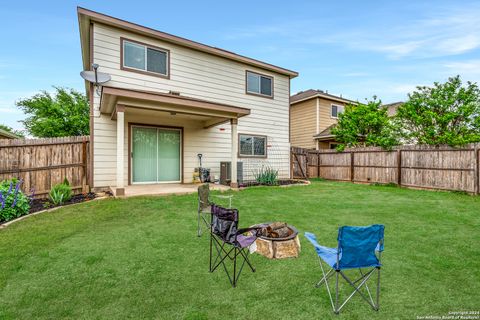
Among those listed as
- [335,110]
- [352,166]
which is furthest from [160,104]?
[335,110]

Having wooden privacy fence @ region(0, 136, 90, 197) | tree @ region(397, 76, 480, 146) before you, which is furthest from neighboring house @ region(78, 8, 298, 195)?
tree @ region(397, 76, 480, 146)

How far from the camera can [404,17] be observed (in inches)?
364

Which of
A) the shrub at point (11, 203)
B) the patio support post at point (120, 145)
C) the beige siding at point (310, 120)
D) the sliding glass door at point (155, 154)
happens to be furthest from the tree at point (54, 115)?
→ the shrub at point (11, 203)

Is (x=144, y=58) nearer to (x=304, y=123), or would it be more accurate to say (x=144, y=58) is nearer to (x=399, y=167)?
(x=399, y=167)

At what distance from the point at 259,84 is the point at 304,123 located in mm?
7720

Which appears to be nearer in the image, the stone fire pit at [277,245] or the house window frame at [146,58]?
the stone fire pit at [277,245]

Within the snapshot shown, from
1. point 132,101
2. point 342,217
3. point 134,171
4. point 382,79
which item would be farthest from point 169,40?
point 382,79

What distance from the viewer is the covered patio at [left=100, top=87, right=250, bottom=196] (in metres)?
7.38

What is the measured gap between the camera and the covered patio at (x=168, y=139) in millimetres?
7383

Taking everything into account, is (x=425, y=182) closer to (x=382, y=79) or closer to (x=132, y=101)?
(x=382, y=79)

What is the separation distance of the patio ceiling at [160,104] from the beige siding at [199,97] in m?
1.14

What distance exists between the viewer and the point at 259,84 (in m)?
11.7

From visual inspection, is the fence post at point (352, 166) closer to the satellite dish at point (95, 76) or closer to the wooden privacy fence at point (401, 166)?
the wooden privacy fence at point (401, 166)

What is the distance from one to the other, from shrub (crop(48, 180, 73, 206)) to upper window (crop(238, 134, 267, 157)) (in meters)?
6.44
